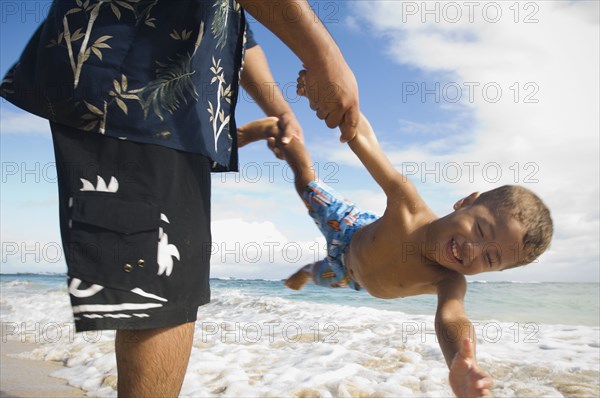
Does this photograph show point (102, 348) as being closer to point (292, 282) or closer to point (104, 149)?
point (292, 282)

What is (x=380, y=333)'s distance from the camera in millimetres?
5641

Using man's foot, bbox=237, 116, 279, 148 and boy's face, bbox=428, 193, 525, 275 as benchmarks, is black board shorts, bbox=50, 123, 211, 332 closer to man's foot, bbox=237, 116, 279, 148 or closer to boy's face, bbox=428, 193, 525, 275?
man's foot, bbox=237, 116, 279, 148

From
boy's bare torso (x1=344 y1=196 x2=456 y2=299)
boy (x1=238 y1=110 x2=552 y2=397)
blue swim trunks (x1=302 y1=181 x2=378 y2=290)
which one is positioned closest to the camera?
boy (x1=238 y1=110 x2=552 y2=397)

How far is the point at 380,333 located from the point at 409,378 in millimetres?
1921

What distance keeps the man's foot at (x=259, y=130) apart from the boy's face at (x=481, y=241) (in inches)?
47.1

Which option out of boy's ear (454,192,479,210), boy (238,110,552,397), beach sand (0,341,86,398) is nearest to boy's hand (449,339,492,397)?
boy (238,110,552,397)

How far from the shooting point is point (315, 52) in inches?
51.2

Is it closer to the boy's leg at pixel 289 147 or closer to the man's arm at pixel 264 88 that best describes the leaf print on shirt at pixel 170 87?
the man's arm at pixel 264 88

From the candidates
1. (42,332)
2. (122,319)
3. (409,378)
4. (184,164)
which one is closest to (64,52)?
(184,164)

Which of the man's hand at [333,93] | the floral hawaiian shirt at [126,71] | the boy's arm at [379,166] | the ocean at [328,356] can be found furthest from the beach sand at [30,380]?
the man's hand at [333,93]

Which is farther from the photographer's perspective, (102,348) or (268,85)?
(102,348)

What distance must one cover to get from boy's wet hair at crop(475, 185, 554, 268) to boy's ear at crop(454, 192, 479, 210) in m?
0.11

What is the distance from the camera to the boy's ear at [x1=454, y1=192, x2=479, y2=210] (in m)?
2.98

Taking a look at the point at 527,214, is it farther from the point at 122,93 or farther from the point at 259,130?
the point at 122,93
